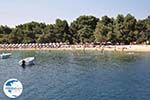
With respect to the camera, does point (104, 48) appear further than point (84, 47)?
No

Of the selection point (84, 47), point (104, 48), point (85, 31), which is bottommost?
point (104, 48)

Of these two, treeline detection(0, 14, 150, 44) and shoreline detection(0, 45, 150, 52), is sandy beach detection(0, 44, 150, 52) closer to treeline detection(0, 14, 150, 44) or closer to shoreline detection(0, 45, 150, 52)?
shoreline detection(0, 45, 150, 52)

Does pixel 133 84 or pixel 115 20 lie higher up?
pixel 115 20

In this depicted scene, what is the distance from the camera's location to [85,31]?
13975cm

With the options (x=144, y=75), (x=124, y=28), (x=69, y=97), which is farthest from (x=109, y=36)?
(x=69, y=97)

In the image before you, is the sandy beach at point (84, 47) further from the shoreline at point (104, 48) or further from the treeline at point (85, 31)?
the treeline at point (85, 31)

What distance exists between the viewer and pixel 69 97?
120 feet

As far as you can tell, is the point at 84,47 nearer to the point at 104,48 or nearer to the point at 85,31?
the point at 104,48

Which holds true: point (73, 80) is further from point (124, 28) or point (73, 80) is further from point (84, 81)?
point (124, 28)

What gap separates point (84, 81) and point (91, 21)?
9941cm

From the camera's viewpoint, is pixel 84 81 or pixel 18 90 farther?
pixel 84 81

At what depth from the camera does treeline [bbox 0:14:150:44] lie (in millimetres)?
129875

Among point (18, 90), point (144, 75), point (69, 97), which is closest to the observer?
point (18, 90)

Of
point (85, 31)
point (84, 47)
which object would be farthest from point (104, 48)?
point (85, 31)
